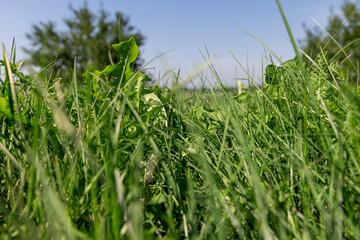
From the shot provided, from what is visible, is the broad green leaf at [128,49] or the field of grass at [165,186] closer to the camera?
the field of grass at [165,186]

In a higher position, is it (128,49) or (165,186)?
(128,49)

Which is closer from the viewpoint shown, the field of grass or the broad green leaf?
the field of grass

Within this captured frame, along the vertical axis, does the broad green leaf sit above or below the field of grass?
above

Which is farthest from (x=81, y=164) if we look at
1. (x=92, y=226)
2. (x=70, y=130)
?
(x=92, y=226)

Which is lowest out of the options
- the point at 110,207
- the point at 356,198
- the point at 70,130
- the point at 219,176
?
the point at 356,198

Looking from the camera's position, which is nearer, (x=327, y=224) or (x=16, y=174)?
(x=327, y=224)

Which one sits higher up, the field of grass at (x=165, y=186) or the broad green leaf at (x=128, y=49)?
the broad green leaf at (x=128, y=49)

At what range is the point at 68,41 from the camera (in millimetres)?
26469

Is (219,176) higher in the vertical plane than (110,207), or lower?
lower

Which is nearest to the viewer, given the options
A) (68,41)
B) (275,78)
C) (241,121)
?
(241,121)

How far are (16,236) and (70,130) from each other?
0.31 metres

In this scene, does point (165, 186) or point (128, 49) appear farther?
point (128, 49)

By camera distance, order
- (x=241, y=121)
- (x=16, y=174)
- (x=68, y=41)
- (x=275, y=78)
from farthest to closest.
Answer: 1. (x=68, y=41)
2. (x=275, y=78)
3. (x=241, y=121)
4. (x=16, y=174)

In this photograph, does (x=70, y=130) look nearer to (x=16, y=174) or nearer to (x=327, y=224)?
(x=16, y=174)
